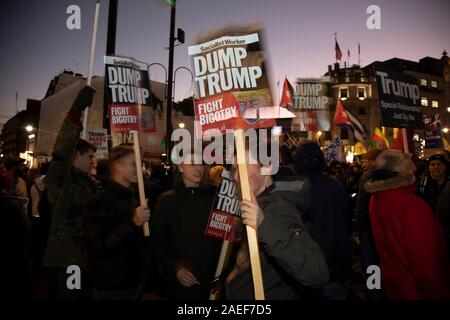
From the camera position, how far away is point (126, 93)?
586cm

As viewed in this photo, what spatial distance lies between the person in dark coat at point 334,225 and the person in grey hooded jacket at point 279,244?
1664mm

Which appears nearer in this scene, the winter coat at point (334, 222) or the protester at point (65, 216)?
the protester at point (65, 216)

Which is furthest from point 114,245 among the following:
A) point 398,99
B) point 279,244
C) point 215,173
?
point 398,99

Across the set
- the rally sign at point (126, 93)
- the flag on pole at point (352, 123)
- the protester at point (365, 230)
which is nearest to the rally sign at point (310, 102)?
the flag on pole at point (352, 123)

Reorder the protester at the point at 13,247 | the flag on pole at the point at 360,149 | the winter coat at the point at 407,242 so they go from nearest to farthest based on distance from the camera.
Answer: the winter coat at the point at 407,242 < the protester at the point at 13,247 < the flag on pole at the point at 360,149

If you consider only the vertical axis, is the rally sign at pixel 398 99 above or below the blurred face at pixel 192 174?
above

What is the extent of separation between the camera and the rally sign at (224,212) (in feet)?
11.4

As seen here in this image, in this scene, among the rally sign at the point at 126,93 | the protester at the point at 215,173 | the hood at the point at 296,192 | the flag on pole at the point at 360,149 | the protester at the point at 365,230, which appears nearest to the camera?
the hood at the point at 296,192

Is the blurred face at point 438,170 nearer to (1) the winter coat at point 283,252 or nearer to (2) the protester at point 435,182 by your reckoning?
Answer: (2) the protester at point 435,182

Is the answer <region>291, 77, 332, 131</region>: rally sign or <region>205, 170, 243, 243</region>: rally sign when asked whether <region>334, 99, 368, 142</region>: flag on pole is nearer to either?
<region>291, 77, 332, 131</region>: rally sign

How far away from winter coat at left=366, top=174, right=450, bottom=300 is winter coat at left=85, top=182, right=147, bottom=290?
241 cm
